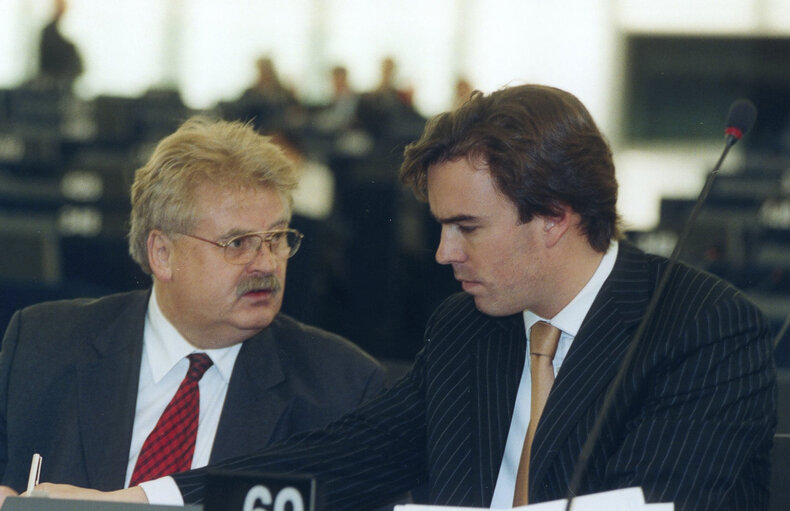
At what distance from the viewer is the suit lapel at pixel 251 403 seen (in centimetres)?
221

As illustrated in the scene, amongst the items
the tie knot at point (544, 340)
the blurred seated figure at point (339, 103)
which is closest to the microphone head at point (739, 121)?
the tie knot at point (544, 340)

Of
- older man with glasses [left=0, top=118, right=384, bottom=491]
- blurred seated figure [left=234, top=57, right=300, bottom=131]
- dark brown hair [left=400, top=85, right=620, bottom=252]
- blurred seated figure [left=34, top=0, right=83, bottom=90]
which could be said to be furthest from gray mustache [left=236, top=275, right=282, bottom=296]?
blurred seated figure [left=34, top=0, right=83, bottom=90]

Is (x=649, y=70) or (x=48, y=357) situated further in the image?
(x=649, y=70)

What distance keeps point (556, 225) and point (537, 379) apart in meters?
0.29

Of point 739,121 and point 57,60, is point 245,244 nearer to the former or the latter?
point 739,121

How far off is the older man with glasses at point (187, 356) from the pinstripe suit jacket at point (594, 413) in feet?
0.64

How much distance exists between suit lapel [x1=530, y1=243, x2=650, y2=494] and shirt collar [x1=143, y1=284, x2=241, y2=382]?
77cm

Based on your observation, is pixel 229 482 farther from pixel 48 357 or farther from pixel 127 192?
pixel 127 192

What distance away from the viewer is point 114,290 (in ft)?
14.4

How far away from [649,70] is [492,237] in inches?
531

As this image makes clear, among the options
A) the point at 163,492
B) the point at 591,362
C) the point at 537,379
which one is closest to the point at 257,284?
the point at 163,492

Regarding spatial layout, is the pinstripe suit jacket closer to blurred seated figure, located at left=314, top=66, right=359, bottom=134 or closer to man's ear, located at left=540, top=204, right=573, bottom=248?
man's ear, located at left=540, top=204, right=573, bottom=248

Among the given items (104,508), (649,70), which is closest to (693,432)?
(104,508)

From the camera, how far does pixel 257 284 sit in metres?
2.28
